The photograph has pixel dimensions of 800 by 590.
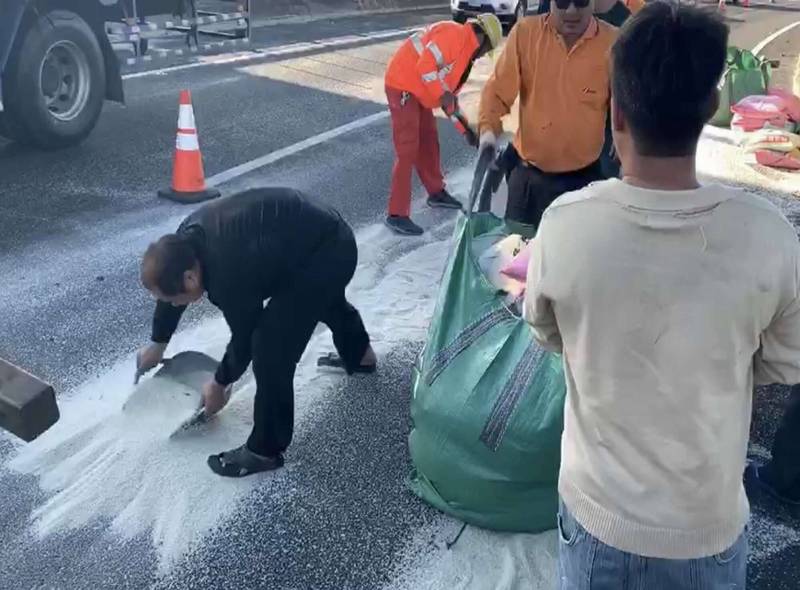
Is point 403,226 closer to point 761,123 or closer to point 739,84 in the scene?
point 761,123

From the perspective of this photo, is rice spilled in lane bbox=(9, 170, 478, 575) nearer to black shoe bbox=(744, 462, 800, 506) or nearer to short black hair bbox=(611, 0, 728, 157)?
black shoe bbox=(744, 462, 800, 506)

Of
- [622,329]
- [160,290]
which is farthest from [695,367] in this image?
[160,290]

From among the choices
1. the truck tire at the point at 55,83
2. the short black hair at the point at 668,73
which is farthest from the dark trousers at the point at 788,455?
the truck tire at the point at 55,83

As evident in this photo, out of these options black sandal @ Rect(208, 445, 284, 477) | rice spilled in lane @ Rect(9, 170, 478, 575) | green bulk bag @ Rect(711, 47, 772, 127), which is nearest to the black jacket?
black sandal @ Rect(208, 445, 284, 477)

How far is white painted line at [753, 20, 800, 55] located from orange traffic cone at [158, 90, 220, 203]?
485 inches

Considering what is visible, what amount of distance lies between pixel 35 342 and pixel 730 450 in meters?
3.38

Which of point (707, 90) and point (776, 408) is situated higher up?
point (707, 90)

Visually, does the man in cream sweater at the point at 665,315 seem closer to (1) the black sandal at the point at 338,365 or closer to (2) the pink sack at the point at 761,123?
(1) the black sandal at the point at 338,365

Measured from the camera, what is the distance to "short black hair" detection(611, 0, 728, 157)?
1341mm

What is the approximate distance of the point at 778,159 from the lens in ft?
24.6

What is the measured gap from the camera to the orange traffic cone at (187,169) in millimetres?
6062

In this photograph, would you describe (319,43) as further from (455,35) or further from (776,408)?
(776,408)

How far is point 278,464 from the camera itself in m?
3.28

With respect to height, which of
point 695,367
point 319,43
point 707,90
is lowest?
point 319,43
